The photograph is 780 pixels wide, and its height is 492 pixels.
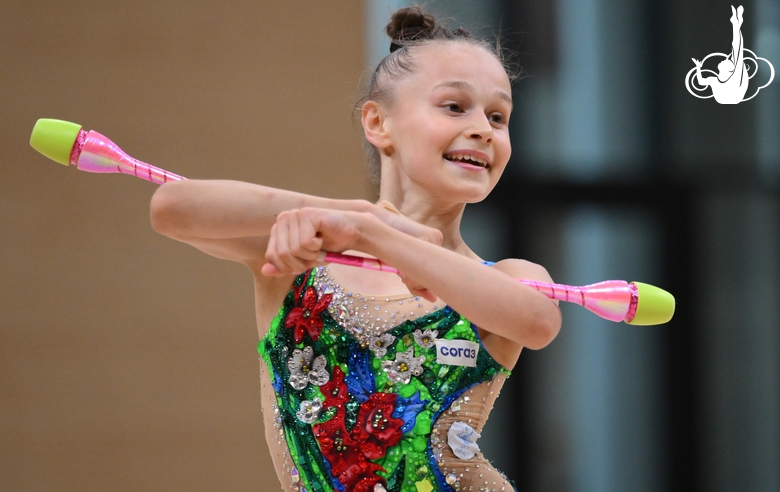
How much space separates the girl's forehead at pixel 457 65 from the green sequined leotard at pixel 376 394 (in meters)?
0.30

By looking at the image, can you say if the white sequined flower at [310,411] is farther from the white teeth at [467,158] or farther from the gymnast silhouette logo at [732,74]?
the gymnast silhouette logo at [732,74]

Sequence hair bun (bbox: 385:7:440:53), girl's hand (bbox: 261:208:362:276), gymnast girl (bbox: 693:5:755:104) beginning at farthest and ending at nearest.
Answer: gymnast girl (bbox: 693:5:755:104) < hair bun (bbox: 385:7:440:53) < girl's hand (bbox: 261:208:362:276)

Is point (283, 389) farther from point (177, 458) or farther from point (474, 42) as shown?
point (177, 458)

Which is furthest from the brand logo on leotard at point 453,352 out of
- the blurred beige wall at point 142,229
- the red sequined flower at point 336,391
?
the blurred beige wall at point 142,229

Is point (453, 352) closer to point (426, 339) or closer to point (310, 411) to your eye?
point (426, 339)

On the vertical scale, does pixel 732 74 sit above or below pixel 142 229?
above

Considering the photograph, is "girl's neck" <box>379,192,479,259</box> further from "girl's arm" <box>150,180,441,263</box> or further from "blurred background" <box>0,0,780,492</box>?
"blurred background" <box>0,0,780,492</box>

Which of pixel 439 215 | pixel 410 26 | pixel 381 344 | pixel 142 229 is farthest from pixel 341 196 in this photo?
pixel 381 344

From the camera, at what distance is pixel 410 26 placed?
1385 mm

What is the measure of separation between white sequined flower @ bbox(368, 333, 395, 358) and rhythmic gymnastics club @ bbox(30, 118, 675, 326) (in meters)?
0.18

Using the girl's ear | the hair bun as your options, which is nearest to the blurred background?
the hair bun

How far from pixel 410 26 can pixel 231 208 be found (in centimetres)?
52

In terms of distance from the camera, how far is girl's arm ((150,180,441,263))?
1.00 m

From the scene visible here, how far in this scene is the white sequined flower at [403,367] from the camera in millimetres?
1117
